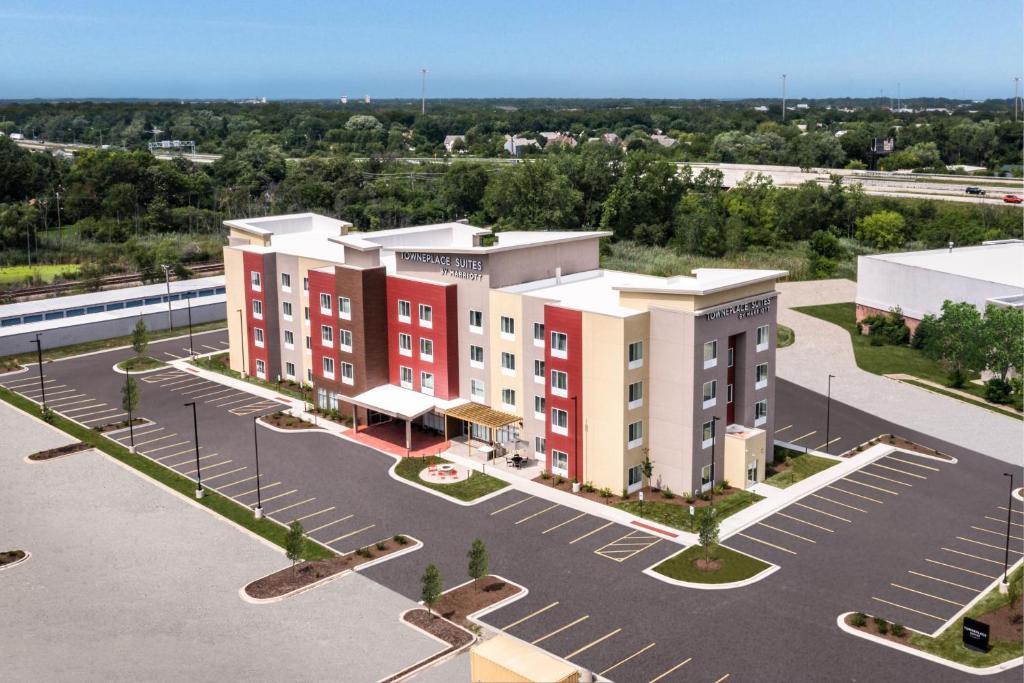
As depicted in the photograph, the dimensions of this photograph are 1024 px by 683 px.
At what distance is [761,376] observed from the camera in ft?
178

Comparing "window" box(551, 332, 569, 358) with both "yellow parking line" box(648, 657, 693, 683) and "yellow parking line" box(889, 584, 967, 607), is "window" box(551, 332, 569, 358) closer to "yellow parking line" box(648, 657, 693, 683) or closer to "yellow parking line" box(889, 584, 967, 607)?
"yellow parking line" box(889, 584, 967, 607)

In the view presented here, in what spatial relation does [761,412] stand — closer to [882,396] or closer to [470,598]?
[882,396]

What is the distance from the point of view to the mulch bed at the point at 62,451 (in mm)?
57500

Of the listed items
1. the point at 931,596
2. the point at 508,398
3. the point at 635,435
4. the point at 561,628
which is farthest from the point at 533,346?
the point at 931,596

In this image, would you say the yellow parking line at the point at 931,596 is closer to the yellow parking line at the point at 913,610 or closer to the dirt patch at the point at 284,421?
the yellow parking line at the point at 913,610

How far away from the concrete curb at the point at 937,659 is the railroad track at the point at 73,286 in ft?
281

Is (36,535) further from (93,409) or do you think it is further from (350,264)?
(350,264)

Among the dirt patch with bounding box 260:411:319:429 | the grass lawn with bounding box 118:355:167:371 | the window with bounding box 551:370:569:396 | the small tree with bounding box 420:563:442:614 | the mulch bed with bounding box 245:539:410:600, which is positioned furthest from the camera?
the grass lawn with bounding box 118:355:167:371

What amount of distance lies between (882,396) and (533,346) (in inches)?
1048

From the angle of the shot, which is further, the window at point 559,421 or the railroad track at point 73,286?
the railroad track at point 73,286

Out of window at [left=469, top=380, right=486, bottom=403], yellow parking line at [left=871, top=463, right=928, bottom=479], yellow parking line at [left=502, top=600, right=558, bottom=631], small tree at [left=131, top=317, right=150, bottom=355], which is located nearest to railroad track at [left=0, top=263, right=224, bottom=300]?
small tree at [left=131, top=317, right=150, bottom=355]

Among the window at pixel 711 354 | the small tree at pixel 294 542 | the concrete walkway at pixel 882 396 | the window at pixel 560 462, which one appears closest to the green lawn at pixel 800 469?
the window at pixel 711 354

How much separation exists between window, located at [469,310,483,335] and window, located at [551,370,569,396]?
6807 mm

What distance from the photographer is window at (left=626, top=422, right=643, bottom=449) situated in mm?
50969
